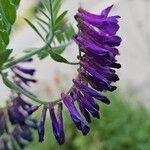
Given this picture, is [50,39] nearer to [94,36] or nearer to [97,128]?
[94,36]

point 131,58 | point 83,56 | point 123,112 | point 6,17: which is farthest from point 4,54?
point 131,58

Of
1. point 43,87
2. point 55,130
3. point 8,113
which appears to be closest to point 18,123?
point 8,113

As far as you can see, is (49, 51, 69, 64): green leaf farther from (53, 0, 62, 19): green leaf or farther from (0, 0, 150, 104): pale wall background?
(0, 0, 150, 104): pale wall background

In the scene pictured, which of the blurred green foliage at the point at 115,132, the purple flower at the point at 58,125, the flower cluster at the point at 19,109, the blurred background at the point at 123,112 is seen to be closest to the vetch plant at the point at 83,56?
the purple flower at the point at 58,125

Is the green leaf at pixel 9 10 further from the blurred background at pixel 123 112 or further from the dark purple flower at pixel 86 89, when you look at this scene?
the blurred background at pixel 123 112

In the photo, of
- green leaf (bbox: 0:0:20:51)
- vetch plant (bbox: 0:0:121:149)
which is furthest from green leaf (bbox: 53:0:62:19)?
green leaf (bbox: 0:0:20:51)

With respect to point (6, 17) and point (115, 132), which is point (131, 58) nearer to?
point (115, 132)
